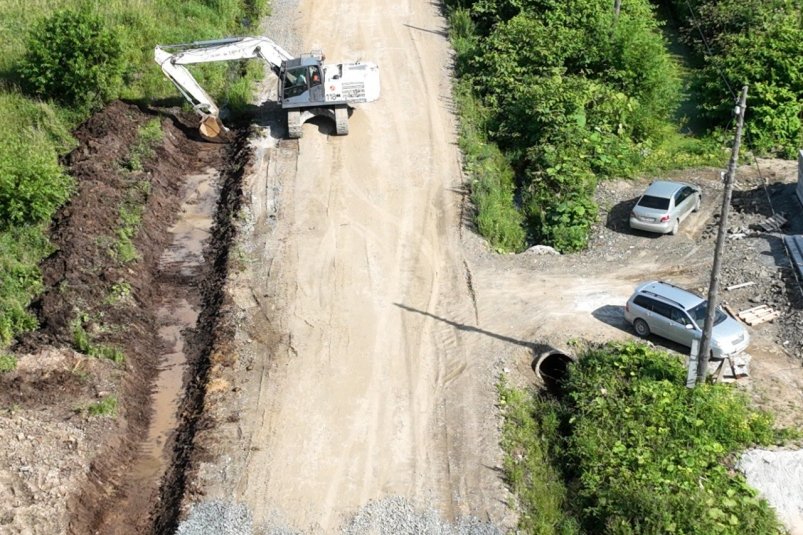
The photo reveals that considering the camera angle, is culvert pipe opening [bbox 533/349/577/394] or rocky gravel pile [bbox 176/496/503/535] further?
culvert pipe opening [bbox 533/349/577/394]

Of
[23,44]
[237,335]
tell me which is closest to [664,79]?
[237,335]

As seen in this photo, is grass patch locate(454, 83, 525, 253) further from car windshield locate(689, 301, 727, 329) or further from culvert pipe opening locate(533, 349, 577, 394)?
car windshield locate(689, 301, 727, 329)

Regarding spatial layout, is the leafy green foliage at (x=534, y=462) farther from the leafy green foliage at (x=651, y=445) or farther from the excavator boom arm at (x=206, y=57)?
the excavator boom arm at (x=206, y=57)

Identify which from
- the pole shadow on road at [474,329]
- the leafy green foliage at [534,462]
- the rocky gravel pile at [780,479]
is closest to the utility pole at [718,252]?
the rocky gravel pile at [780,479]

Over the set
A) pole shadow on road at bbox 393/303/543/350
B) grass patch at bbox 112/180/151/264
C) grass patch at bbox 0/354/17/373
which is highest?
grass patch at bbox 112/180/151/264

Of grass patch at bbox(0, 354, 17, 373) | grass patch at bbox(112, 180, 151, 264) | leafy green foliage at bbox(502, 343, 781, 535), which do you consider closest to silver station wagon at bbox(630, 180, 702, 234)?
leafy green foliage at bbox(502, 343, 781, 535)
